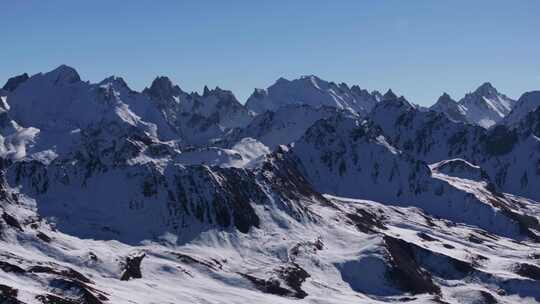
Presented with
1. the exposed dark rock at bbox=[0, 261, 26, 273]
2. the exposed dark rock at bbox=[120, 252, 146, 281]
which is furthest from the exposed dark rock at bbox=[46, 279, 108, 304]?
the exposed dark rock at bbox=[120, 252, 146, 281]

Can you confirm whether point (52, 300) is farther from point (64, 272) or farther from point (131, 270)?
point (131, 270)

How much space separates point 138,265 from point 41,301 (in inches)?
2072

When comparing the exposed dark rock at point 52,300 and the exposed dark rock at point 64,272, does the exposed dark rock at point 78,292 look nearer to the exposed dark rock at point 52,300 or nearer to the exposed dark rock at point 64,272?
the exposed dark rock at point 52,300

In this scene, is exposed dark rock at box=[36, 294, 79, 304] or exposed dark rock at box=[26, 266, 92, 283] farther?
exposed dark rock at box=[26, 266, 92, 283]

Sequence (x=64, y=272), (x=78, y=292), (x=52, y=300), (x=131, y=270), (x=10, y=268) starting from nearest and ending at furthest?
1. (x=52, y=300)
2. (x=78, y=292)
3. (x=10, y=268)
4. (x=64, y=272)
5. (x=131, y=270)

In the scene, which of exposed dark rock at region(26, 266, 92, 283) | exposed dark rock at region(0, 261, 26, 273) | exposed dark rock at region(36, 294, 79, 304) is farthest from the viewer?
exposed dark rock at region(26, 266, 92, 283)

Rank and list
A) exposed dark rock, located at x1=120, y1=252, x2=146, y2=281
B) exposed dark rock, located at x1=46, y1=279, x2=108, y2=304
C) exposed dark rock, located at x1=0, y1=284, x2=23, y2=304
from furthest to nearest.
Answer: exposed dark rock, located at x1=120, y1=252, x2=146, y2=281 → exposed dark rock, located at x1=46, y1=279, x2=108, y2=304 → exposed dark rock, located at x1=0, y1=284, x2=23, y2=304

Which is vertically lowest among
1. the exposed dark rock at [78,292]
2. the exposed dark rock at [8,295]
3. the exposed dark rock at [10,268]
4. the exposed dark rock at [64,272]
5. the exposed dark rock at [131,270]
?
the exposed dark rock at [8,295]

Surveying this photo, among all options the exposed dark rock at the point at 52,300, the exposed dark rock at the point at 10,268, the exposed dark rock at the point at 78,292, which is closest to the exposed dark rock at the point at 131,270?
the exposed dark rock at the point at 78,292

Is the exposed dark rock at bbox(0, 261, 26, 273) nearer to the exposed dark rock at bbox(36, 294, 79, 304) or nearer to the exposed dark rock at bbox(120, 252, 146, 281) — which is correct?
the exposed dark rock at bbox(36, 294, 79, 304)

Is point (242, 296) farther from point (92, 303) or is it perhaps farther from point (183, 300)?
point (92, 303)

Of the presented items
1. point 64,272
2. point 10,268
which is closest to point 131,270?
point 64,272

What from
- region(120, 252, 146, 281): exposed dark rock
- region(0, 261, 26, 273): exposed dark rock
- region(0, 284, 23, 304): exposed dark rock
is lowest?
region(0, 284, 23, 304): exposed dark rock

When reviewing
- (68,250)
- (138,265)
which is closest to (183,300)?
(138,265)
